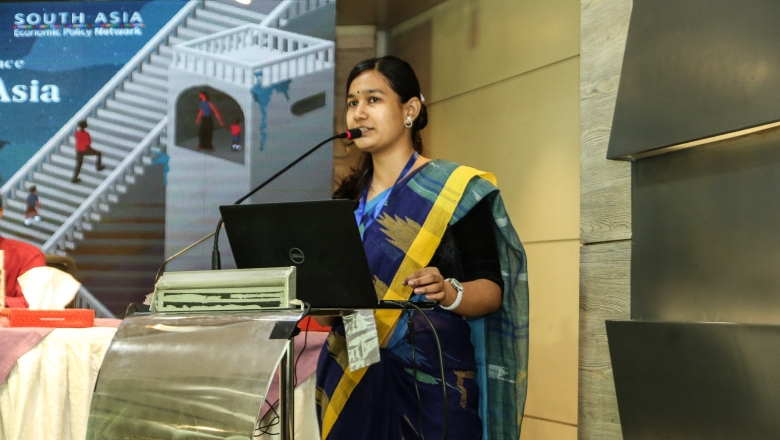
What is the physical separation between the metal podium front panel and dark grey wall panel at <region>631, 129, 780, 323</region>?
0.72m

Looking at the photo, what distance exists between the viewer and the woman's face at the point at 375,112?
1.74 meters

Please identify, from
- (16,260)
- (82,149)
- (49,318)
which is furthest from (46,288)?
(82,149)

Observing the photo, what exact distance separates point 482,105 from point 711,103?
3.04m

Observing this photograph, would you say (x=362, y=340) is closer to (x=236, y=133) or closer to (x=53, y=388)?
(x=53, y=388)

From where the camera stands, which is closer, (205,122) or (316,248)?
(316,248)

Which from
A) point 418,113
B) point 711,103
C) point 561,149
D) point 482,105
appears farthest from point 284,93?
point 711,103

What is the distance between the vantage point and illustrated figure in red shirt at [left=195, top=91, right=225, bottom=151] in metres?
4.29

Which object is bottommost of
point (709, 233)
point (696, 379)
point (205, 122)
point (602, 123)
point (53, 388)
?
point (53, 388)

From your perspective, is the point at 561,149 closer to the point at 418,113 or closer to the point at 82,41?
the point at 418,113

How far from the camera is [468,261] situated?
1.63 m

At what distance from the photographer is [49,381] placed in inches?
86.4

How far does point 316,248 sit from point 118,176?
3355 mm

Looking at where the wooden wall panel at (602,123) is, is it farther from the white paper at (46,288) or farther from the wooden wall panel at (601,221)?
the white paper at (46,288)

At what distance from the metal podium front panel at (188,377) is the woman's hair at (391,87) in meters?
0.74
